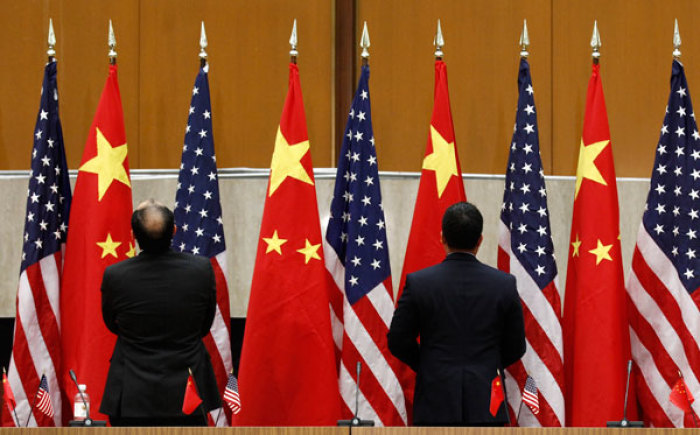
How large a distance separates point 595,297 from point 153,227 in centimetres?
205

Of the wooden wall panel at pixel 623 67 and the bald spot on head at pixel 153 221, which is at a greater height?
the wooden wall panel at pixel 623 67

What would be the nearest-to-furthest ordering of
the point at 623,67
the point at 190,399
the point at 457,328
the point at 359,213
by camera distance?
the point at 190,399 → the point at 457,328 → the point at 359,213 → the point at 623,67

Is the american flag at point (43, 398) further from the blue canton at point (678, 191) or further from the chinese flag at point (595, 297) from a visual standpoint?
the blue canton at point (678, 191)

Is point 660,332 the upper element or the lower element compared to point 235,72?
lower

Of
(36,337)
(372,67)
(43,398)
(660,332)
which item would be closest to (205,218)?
(36,337)

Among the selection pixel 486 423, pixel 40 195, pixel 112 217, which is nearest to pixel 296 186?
pixel 112 217

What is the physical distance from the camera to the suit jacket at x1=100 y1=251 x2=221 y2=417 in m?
3.63

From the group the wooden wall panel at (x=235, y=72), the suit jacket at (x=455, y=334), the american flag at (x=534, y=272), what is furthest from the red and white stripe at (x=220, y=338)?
the american flag at (x=534, y=272)

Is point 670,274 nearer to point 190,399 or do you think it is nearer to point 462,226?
point 462,226

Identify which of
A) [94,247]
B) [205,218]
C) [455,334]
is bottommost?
[455,334]

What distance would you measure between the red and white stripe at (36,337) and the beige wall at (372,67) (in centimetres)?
102

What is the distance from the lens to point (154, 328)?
12.0 feet

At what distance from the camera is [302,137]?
4.73 meters

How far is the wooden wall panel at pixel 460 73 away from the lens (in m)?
5.48
